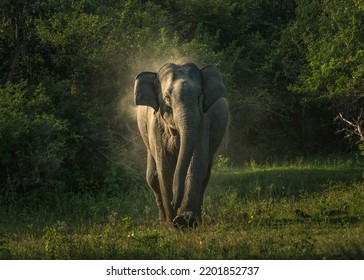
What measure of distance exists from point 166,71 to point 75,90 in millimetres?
7594

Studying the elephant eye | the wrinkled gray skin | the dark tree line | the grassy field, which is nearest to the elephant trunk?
the wrinkled gray skin

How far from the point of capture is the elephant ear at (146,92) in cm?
1217

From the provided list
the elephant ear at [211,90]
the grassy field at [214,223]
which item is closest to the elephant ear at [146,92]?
the elephant ear at [211,90]

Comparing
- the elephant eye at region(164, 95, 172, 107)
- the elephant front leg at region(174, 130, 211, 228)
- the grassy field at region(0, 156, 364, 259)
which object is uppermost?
the elephant eye at region(164, 95, 172, 107)

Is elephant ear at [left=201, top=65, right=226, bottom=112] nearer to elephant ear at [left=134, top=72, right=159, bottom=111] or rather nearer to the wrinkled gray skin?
the wrinkled gray skin

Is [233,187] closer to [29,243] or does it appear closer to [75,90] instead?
[75,90]

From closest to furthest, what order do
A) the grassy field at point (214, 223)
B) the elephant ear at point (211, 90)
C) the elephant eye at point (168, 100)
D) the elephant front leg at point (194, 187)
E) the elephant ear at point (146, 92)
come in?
the grassy field at point (214, 223)
the elephant front leg at point (194, 187)
the elephant eye at point (168, 100)
the elephant ear at point (211, 90)
the elephant ear at point (146, 92)

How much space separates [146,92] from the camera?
12297 mm

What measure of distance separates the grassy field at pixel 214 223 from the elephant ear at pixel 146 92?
A: 1833 millimetres

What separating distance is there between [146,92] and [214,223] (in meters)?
2.43

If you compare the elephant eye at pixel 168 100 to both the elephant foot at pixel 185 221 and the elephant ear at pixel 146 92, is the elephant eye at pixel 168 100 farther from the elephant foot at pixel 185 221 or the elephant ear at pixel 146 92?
the elephant foot at pixel 185 221

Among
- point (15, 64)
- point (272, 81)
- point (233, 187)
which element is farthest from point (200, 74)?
→ point (272, 81)

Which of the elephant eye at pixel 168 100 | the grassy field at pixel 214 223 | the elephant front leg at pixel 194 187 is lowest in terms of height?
the grassy field at pixel 214 223

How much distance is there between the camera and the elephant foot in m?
11.0
